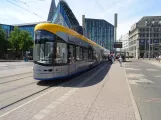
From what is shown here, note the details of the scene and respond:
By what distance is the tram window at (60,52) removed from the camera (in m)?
A: 13.0

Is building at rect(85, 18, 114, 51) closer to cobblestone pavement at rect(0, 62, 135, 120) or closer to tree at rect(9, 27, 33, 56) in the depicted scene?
tree at rect(9, 27, 33, 56)

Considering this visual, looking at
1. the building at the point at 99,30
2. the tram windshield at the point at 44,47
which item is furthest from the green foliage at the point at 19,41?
the tram windshield at the point at 44,47

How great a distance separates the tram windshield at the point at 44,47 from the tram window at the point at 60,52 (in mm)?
361

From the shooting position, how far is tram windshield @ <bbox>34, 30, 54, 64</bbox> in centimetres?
1273

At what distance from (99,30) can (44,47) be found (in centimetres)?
6631

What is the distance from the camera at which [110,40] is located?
8738cm

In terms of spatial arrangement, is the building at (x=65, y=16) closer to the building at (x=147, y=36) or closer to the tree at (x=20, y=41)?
the tree at (x=20, y=41)

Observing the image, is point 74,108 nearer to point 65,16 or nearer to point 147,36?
point 65,16

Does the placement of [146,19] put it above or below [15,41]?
above

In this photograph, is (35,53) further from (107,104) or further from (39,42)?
(107,104)

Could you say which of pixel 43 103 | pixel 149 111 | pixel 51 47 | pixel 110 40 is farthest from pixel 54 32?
pixel 110 40

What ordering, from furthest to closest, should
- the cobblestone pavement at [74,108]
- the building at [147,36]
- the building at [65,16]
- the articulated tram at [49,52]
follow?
the building at [147,36], the building at [65,16], the articulated tram at [49,52], the cobblestone pavement at [74,108]

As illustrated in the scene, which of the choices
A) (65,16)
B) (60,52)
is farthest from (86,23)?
(60,52)

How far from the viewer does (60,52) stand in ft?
43.9
